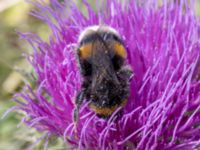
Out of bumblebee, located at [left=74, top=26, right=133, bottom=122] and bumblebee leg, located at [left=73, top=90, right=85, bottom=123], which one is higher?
bumblebee, located at [left=74, top=26, right=133, bottom=122]

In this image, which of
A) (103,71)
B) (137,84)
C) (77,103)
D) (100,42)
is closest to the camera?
(103,71)

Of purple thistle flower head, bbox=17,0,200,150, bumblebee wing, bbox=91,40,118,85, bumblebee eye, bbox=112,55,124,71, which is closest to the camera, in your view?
bumblebee wing, bbox=91,40,118,85

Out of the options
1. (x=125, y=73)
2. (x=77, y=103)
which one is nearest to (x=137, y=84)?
(x=125, y=73)

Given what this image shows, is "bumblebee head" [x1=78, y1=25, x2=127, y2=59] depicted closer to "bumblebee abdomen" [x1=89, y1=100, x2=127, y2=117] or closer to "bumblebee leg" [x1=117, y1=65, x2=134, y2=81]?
"bumblebee leg" [x1=117, y1=65, x2=134, y2=81]

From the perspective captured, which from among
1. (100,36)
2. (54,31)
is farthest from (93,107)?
(54,31)

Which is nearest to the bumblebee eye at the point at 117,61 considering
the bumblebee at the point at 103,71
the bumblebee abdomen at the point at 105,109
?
the bumblebee at the point at 103,71

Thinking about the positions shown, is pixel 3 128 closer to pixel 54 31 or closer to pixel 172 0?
pixel 54 31

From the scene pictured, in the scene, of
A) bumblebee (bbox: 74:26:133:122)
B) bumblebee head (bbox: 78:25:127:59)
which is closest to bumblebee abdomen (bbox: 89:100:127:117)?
bumblebee (bbox: 74:26:133:122)

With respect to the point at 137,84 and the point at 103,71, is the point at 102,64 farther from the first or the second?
the point at 137,84
